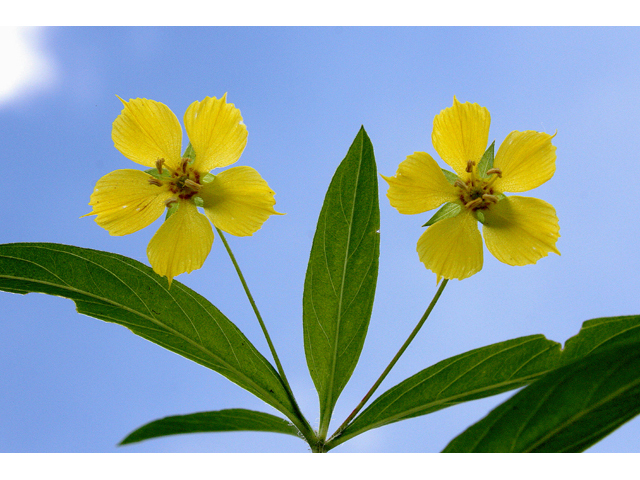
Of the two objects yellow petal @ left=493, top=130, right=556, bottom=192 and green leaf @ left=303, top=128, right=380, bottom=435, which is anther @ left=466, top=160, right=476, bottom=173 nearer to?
yellow petal @ left=493, top=130, right=556, bottom=192

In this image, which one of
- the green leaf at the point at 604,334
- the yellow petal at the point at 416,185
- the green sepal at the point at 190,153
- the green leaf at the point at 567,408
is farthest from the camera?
the green sepal at the point at 190,153

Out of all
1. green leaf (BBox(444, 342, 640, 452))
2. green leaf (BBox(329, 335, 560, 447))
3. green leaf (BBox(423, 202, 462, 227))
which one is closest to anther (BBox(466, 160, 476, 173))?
green leaf (BBox(423, 202, 462, 227))

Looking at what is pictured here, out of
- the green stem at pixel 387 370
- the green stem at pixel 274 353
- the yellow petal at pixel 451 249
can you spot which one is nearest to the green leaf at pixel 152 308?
the green stem at pixel 274 353

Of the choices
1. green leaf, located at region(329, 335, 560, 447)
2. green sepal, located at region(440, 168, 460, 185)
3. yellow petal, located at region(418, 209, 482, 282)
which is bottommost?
green leaf, located at region(329, 335, 560, 447)

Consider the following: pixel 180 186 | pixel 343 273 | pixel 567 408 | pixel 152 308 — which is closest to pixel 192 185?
pixel 180 186

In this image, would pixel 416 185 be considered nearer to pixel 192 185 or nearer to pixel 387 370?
pixel 387 370

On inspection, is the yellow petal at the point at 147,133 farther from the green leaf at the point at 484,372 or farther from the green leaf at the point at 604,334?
the green leaf at the point at 604,334
